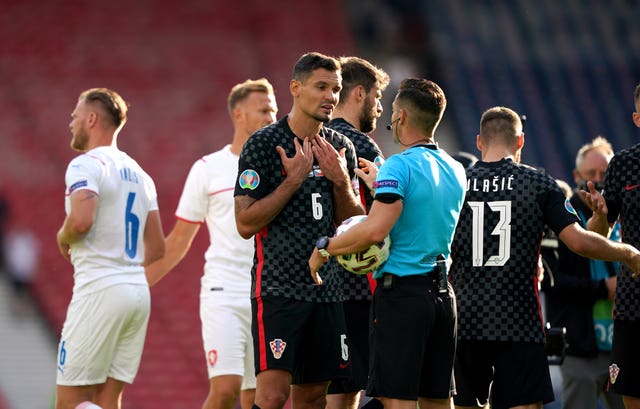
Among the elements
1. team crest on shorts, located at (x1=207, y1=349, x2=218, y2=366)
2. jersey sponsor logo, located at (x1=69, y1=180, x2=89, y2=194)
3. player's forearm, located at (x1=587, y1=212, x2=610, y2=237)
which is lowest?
team crest on shorts, located at (x1=207, y1=349, x2=218, y2=366)

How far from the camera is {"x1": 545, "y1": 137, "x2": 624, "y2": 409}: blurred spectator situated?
27.1 ft

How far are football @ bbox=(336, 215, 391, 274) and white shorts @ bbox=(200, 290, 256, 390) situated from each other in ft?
7.55

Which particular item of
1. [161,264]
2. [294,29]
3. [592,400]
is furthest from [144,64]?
[592,400]

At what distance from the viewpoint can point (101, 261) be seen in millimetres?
7027

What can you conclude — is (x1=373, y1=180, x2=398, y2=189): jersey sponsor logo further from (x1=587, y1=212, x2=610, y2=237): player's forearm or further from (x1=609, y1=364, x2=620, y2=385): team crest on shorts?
(x1=609, y1=364, x2=620, y2=385): team crest on shorts

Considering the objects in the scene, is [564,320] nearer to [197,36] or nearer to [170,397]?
[170,397]

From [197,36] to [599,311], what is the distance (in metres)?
13.3

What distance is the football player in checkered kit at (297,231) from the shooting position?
570cm

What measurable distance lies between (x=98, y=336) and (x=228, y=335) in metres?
1.09

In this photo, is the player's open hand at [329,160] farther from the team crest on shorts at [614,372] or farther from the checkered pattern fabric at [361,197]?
the team crest on shorts at [614,372]

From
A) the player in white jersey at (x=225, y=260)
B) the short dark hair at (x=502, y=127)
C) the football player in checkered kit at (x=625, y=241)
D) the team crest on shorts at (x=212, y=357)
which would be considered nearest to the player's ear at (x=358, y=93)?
the short dark hair at (x=502, y=127)

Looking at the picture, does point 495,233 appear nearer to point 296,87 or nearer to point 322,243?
point 322,243

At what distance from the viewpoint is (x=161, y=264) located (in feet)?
26.8

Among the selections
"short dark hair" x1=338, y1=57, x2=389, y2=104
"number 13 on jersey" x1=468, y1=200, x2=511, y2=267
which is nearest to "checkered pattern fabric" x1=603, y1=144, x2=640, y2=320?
"number 13 on jersey" x1=468, y1=200, x2=511, y2=267
